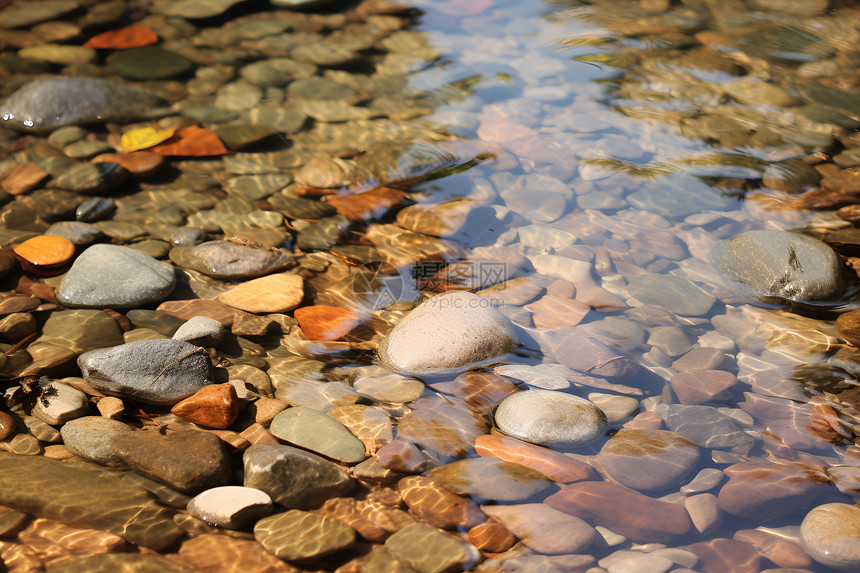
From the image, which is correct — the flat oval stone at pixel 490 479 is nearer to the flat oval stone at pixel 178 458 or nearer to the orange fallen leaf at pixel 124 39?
the flat oval stone at pixel 178 458

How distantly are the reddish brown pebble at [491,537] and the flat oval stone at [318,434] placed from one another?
612 mm

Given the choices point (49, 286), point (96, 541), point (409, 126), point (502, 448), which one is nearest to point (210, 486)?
point (96, 541)

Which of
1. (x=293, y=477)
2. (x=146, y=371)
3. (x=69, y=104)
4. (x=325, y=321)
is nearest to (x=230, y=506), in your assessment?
(x=293, y=477)

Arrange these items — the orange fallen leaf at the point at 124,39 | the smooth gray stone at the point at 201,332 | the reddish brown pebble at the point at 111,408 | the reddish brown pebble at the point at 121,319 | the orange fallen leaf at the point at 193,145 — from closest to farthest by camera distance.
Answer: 1. the reddish brown pebble at the point at 111,408
2. the smooth gray stone at the point at 201,332
3. the reddish brown pebble at the point at 121,319
4. the orange fallen leaf at the point at 193,145
5. the orange fallen leaf at the point at 124,39

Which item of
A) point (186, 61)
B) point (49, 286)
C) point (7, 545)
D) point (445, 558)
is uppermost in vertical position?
point (186, 61)

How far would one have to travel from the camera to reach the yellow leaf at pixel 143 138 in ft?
15.1

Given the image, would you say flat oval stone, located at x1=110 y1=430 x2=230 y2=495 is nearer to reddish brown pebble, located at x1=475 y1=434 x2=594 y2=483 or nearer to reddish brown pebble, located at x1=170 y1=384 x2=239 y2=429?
reddish brown pebble, located at x1=170 y1=384 x2=239 y2=429

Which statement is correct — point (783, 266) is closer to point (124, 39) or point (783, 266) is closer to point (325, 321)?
point (325, 321)

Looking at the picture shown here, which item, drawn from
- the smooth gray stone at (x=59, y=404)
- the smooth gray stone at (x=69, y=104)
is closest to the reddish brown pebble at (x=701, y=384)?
the smooth gray stone at (x=59, y=404)

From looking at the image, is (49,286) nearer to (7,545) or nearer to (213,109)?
(7,545)

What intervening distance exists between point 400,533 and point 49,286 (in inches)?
101

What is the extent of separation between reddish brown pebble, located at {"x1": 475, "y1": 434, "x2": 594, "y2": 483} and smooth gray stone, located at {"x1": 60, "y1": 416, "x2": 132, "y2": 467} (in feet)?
5.27

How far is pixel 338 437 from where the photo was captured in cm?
263

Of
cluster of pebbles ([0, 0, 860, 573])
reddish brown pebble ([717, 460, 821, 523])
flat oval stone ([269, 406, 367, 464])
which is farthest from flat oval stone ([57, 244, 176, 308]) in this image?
reddish brown pebble ([717, 460, 821, 523])
